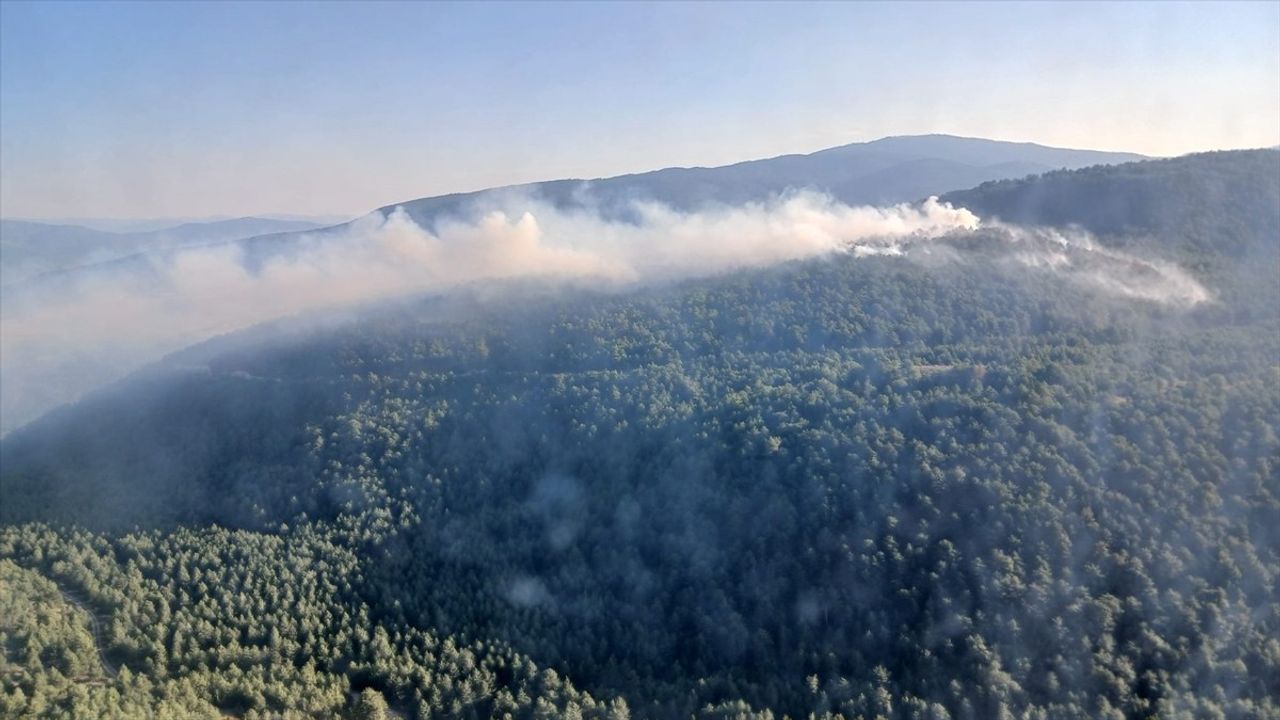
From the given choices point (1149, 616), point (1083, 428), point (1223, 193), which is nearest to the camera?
point (1149, 616)

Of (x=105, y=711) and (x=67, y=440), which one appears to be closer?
(x=105, y=711)

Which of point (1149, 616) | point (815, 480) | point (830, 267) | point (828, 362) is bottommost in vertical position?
point (1149, 616)

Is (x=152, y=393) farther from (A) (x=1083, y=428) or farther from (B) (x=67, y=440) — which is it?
(A) (x=1083, y=428)

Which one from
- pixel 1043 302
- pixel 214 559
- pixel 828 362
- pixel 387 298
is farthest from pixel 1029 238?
pixel 214 559

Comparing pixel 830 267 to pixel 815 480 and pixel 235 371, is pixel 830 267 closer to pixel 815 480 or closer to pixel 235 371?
pixel 815 480

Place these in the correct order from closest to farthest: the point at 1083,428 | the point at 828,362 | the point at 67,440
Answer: the point at 1083,428
the point at 828,362
the point at 67,440

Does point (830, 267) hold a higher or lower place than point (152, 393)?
higher

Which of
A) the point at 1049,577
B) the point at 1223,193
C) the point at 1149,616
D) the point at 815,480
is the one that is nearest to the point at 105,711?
the point at 815,480
